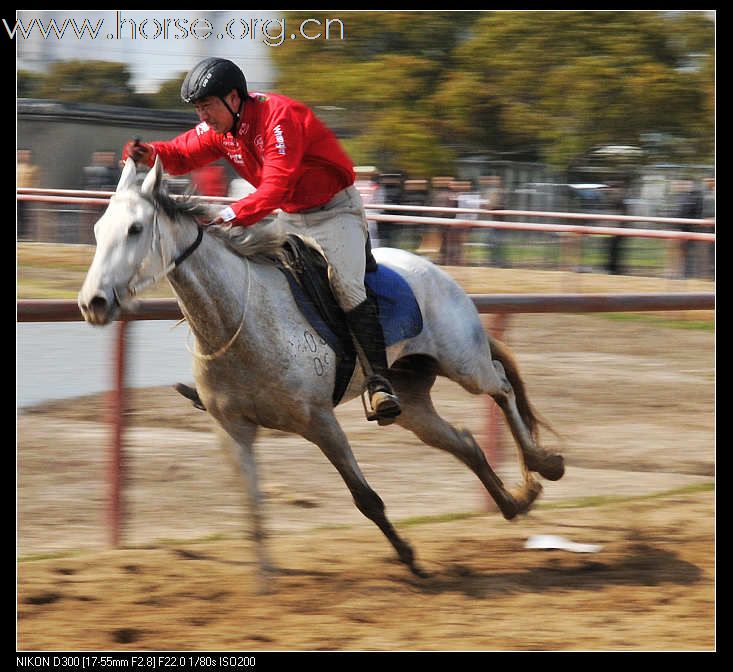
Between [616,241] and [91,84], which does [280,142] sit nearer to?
Answer: [616,241]

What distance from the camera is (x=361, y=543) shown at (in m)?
5.59

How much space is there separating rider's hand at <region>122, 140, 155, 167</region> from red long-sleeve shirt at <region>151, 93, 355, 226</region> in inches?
2.0

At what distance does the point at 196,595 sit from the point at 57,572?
0.63 metres

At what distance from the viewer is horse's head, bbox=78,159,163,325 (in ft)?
13.2

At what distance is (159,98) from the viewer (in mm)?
26500

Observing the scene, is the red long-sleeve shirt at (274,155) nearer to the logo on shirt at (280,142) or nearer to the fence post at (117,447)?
the logo on shirt at (280,142)

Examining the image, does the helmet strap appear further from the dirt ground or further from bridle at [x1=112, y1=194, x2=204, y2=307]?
the dirt ground

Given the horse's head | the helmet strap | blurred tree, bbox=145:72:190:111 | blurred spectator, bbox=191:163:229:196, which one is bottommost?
blurred tree, bbox=145:72:190:111

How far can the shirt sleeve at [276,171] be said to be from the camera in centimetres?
452

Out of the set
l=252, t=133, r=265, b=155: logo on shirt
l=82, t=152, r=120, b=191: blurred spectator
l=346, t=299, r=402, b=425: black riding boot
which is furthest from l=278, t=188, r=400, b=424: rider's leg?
l=82, t=152, r=120, b=191: blurred spectator

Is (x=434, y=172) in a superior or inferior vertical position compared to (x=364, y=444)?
inferior

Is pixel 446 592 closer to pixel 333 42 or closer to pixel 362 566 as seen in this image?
pixel 362 566
